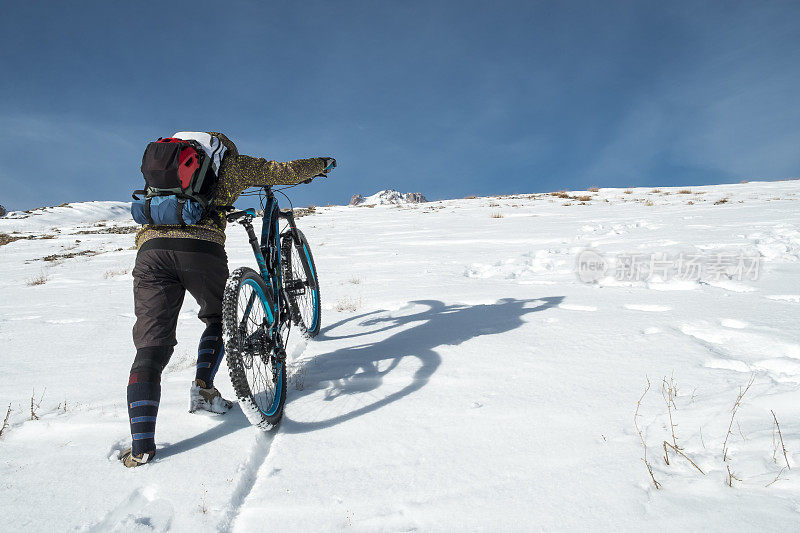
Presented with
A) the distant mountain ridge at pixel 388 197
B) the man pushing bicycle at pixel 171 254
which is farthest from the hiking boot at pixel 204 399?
the distant mountain ridge at pixel 388 197

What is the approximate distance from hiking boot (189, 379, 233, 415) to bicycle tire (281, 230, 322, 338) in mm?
1243

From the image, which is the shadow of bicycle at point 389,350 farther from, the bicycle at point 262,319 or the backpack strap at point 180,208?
the backpack strap at point 180,208

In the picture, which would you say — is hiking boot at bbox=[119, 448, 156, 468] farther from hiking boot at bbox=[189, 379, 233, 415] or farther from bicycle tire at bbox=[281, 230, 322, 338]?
bicycle tire at bbox=[281, 230, 322, 338]

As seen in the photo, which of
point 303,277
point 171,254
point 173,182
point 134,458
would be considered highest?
point 173,182

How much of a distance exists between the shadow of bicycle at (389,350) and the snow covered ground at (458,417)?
0.02m

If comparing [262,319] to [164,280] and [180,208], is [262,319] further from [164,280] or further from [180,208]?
[180,208]

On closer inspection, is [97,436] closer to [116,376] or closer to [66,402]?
[66,402]

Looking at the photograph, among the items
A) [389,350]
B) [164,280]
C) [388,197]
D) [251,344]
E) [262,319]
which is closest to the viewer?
[164,280]

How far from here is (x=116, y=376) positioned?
123 inches

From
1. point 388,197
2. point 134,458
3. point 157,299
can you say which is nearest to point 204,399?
point 134,458

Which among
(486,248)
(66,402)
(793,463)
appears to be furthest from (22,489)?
(486,248)

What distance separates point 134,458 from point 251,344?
2.51 feet

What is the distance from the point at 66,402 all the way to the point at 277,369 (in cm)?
137

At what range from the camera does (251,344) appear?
234cm
